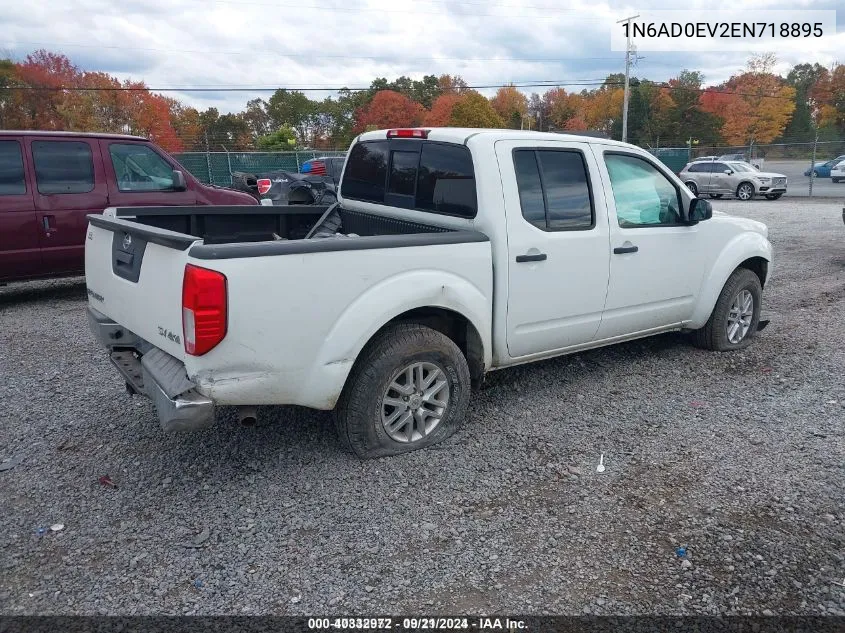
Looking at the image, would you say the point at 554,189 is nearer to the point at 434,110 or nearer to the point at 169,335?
the point at 169,335

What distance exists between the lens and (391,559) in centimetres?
303

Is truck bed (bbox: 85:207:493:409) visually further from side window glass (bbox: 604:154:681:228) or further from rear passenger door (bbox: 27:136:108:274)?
rear passenger door (bbox: 27:136:108:274)

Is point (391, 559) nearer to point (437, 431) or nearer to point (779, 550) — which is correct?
point (437, 431)

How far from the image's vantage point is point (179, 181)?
26.9 ft

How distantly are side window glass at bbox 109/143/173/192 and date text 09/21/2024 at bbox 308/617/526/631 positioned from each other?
6.64m

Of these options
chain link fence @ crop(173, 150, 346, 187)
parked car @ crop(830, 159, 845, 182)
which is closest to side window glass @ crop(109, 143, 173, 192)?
chain link fence @ crop(173, 150, 346, 187)

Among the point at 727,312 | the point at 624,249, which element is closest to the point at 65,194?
the point at 624,249

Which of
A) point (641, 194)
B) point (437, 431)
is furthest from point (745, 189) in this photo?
point (437, 431)

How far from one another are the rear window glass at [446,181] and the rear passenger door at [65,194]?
4806 mm

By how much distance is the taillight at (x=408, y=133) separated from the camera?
4570 millimetres

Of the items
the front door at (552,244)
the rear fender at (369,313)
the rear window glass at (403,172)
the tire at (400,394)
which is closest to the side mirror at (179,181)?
the rear window glass at (403,172)

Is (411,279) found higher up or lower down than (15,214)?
lower down

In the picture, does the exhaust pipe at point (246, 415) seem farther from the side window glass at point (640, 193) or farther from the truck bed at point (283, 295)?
the side window glass at point (640, 193)

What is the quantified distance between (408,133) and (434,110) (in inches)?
2989
